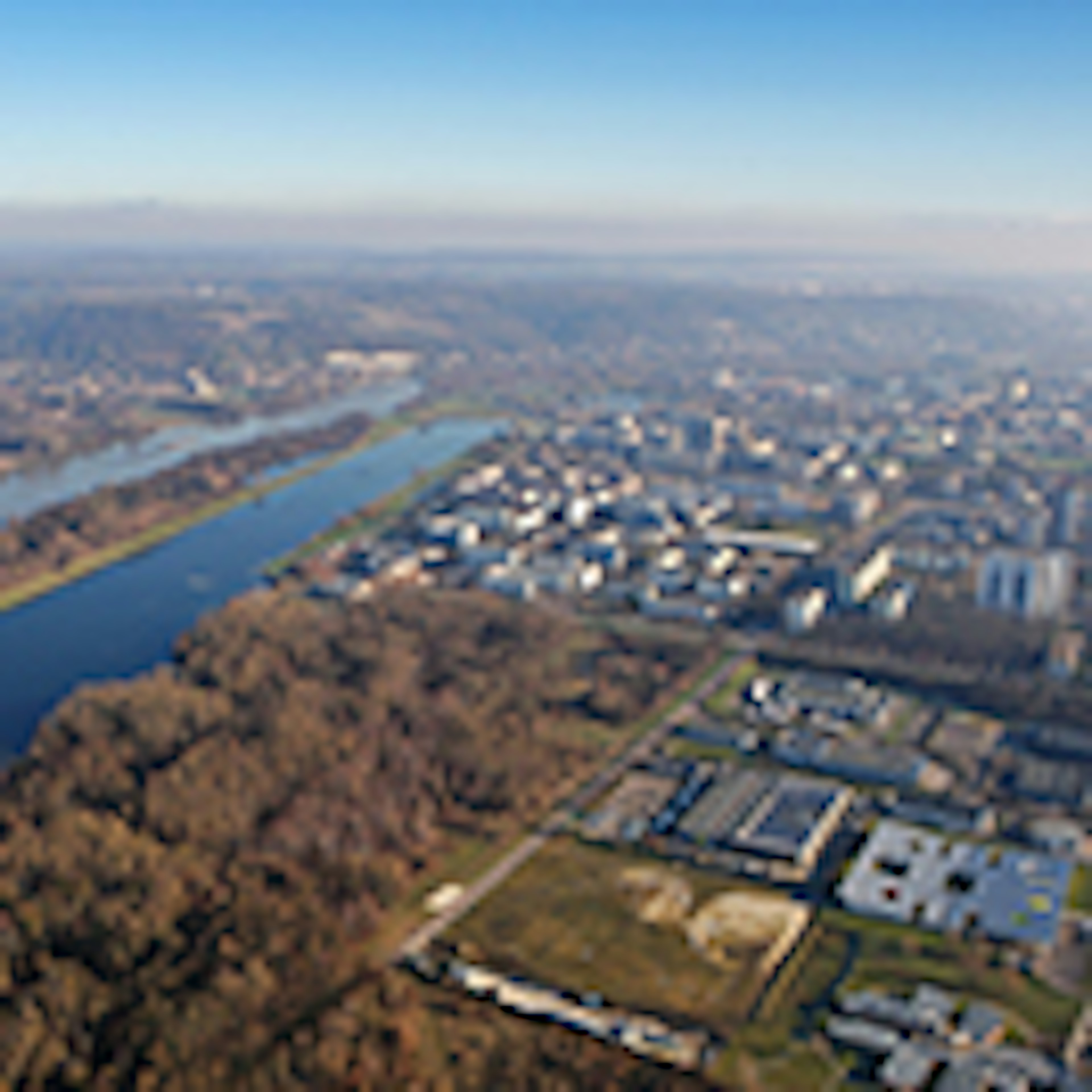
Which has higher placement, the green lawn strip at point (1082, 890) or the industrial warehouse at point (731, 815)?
the industrial warehouse at point (731, 815)

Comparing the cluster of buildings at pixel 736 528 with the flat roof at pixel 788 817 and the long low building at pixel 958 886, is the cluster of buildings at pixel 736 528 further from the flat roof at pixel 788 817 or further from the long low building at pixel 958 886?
the long low building at pixel 958 886

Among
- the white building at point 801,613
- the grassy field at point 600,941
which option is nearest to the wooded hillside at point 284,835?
the grassy field at point 600,941

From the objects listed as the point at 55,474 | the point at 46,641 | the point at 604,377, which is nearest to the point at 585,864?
the point at 46,641

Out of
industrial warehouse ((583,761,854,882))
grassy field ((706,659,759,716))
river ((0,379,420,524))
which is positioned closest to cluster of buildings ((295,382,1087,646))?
grassy field ((706,659,759,716))

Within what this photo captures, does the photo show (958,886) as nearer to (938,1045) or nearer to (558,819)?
(938,1045)

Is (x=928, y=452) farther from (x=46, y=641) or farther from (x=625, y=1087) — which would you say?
(x=625, y=1087)
